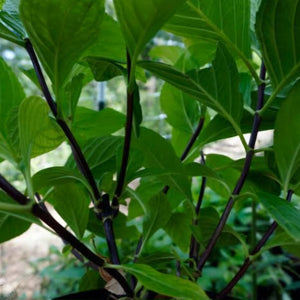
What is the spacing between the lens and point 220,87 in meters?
0.38

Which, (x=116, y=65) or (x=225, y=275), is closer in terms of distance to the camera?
(x=116, y=65)

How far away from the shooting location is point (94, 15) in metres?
0.26

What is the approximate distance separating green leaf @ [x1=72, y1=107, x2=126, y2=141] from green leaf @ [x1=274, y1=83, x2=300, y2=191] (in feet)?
0.63

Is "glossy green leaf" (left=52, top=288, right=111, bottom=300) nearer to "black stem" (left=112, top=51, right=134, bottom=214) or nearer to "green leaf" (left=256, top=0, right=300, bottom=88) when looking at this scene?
"black stem" (left=112, top=51, right=134, bottom=214)

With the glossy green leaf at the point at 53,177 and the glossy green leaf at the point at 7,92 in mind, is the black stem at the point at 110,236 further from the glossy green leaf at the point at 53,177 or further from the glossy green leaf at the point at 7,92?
the glossy green leaf at the point at 7,92

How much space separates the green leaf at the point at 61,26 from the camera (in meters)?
0.26

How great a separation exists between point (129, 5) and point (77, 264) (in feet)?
4.19

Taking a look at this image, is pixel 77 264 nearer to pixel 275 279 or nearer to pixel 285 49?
pixel 275 279

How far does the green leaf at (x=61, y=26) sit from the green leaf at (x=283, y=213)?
19 centimetres

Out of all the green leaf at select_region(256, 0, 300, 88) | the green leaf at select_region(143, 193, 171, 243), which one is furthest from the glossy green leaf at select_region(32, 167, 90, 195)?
the green leaf at select_region(256, 0, 300, 88)

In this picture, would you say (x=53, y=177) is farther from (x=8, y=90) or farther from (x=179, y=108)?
(x=179, y=108)

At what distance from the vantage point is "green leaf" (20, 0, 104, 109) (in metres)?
0.26

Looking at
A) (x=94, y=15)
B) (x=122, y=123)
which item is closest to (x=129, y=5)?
(x=94, y=15)

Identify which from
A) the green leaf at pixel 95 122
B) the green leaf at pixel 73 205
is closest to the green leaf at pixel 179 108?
the green leaf at pixel 95 122
